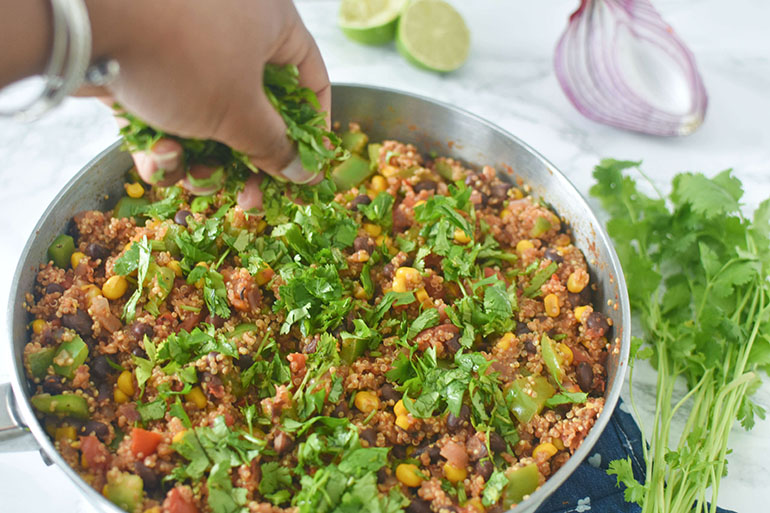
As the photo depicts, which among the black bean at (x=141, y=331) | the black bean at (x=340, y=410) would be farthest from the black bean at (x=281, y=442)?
the black bean at (x=141, y=331)

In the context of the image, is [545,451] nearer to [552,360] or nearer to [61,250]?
[552,360]

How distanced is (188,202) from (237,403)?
1089 mm

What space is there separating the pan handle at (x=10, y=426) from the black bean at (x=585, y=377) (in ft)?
7.13

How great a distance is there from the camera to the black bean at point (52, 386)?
8.71 ft

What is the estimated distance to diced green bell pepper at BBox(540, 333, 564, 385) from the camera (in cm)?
288

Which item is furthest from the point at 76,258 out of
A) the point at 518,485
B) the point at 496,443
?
the point at 518,485

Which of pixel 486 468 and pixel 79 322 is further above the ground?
pixel 79 322

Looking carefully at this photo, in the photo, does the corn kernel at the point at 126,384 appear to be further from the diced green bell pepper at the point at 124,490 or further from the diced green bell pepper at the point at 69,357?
the diced green bell pepper at the point at 124,490

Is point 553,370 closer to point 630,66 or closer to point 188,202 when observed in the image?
point 188,202

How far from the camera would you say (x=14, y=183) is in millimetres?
3975

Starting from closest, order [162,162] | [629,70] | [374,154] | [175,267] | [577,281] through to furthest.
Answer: [162,162]
[175,267]
[577,281]
[374,154]
[629,70]

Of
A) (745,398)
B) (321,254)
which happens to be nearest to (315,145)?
(321,254)

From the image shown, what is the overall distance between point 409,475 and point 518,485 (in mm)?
412

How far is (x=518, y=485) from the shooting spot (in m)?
2.55
